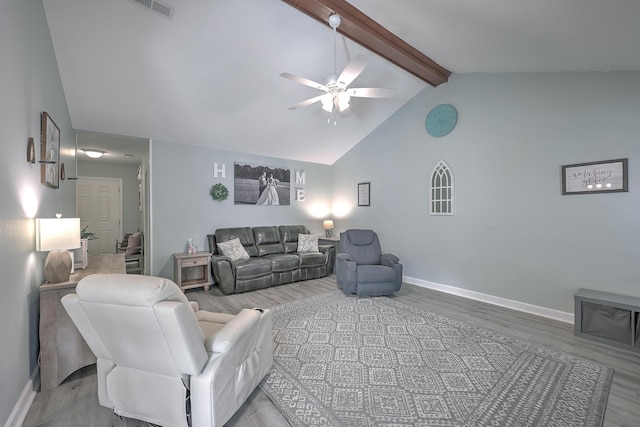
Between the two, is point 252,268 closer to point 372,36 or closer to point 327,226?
point 327,226

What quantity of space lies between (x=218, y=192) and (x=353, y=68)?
3329 mm

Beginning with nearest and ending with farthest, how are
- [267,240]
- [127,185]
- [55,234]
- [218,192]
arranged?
[55,234] → [218,192] → [267,240] → [127,185]

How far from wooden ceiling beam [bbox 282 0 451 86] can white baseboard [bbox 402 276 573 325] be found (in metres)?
3.25

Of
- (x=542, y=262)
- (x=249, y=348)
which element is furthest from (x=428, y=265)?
(x=249, y=348)

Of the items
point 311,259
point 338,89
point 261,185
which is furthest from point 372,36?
point 311,259

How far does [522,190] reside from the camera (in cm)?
345

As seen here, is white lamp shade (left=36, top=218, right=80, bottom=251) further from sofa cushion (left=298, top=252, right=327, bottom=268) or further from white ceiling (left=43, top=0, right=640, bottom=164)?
sofa cushion (left=298, top=252, right=327, bottom=268)

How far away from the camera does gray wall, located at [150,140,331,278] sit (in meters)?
4.23

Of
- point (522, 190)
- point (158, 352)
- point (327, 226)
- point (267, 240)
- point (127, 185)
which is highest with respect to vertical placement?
point (127, 185)

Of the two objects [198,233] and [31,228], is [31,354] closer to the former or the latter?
[31,228]

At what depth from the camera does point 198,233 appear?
4.63m

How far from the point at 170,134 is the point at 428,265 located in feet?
15.4

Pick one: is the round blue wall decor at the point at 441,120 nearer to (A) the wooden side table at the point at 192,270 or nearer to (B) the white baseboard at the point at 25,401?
(A) the wooden side table at the point at 192,270

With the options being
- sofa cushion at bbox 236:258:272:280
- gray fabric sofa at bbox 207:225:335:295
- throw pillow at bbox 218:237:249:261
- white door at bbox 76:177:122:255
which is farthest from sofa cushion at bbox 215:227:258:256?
white door at bbox 76:177:122:255
